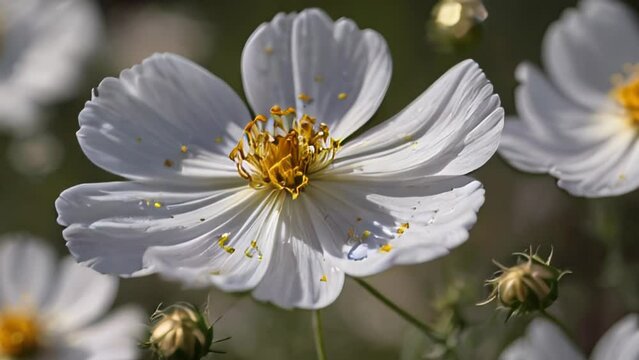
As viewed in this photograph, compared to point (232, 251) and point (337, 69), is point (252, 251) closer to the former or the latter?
point (232, 251)

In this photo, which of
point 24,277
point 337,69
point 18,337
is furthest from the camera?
point 24,277

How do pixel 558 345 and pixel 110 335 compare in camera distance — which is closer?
pixel 558 345

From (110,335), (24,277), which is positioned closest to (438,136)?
(110,335)

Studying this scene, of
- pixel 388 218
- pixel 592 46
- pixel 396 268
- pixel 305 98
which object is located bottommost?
pixel 396 268

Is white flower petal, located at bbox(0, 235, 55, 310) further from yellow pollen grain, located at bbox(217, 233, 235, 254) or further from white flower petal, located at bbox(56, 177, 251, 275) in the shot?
yellow pollen grain, located at bbox(217, 233, 235, 254)

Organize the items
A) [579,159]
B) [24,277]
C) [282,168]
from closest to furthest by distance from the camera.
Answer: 1. [282,168]
2. [579,159]
3. [24,277]

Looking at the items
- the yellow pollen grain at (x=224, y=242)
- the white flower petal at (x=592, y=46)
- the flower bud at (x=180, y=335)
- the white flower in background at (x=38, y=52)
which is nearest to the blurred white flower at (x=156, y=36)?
the white flower in background at (x=38, y=52)

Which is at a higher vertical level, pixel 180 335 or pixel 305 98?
pixel 305 98

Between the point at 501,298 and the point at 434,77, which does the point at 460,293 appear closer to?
the point at 501,298
